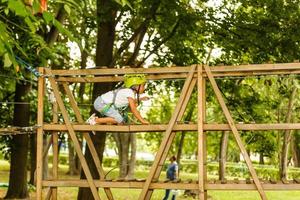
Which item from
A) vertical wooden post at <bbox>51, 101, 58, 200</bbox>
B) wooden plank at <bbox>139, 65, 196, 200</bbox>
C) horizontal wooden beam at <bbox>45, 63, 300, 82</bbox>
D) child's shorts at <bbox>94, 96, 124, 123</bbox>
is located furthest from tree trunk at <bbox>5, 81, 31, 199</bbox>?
wooden plank at <bbox>139, 65, 196, 200</bbox>

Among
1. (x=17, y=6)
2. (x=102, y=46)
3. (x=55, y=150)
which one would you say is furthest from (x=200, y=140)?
(x=102, y=46)

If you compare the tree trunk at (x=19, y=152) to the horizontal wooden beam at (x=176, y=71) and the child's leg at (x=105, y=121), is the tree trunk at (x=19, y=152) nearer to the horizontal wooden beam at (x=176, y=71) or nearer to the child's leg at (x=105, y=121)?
the horizontal wooden beam at (x=176, y=71)

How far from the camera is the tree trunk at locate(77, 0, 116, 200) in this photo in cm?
1494

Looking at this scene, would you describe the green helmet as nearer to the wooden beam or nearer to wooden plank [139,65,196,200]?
the wooden beam

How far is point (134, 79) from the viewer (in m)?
8.17

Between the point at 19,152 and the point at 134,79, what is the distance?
10815mm

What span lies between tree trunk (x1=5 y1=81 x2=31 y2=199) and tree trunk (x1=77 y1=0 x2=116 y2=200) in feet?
10.5

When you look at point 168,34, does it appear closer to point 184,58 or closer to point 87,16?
point 184,58

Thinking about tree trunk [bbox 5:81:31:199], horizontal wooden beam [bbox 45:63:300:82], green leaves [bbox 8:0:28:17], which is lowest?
tree trunk [bbox 5:81:31:199]

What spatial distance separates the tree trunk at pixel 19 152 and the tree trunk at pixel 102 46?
321 cm

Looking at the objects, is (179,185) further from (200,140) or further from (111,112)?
(111,112)

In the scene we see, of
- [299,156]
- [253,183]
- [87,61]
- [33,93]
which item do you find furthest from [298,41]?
[299,156]

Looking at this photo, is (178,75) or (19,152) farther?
(19,152)

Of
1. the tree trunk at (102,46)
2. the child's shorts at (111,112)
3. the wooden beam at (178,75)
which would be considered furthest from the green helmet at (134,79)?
the tree trunk at (102,46)
